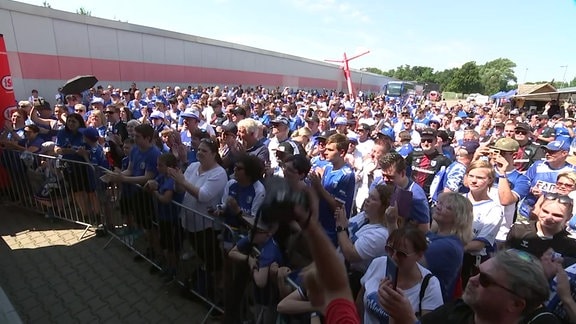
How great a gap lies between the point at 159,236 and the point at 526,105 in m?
42.4

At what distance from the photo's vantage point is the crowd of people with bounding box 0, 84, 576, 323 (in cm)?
156

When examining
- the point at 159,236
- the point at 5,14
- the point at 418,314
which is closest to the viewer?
the point at 418,314

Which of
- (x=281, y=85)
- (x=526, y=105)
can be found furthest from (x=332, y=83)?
(x=526, y=105)

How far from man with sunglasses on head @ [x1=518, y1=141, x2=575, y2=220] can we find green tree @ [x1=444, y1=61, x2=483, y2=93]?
97235 mm

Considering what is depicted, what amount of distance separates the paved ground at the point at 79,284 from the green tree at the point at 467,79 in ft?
331

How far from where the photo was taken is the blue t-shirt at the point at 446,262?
2.40 meters

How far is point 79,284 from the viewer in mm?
4258

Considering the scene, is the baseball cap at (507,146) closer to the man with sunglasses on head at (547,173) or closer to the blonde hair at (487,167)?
the man with sunglasses on head at (547,173)

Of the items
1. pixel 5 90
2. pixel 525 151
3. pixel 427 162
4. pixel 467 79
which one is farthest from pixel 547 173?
pixel 467 79

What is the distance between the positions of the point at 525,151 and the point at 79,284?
8.14m

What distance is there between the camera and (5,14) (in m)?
13.6

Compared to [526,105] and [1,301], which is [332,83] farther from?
[1,301]

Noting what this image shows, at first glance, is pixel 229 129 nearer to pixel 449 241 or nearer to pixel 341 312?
pixel 449 241

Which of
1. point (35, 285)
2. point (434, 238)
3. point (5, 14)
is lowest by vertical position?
point (35, 285)
